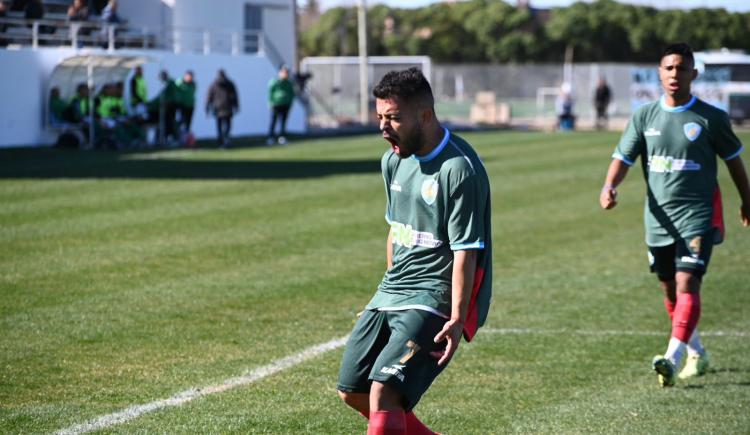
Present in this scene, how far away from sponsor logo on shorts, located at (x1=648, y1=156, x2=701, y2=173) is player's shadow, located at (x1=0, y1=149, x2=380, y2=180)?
1390cm

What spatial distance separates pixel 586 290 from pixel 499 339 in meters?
2.59

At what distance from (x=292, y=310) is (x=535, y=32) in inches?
2862

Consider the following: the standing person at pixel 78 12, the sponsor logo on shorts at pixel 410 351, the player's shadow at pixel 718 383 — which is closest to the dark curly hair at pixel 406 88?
the sponsor logo on shorts at pixel 410 351

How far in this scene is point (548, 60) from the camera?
3142 inches

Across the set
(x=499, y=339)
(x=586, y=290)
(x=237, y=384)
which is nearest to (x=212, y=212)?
(x=586, y=290)

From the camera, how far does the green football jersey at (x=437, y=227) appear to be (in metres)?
5.32

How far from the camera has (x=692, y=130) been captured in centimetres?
839

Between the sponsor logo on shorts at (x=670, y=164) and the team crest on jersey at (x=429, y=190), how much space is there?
11.5 feet

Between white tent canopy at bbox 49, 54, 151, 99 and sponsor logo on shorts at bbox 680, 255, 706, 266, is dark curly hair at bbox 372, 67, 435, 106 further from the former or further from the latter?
white tent canopy at bbox 49, 54, 151, 99

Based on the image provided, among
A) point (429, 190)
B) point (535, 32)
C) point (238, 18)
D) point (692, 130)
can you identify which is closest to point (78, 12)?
point (238, 18)

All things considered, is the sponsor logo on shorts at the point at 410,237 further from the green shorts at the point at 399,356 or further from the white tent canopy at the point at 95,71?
the white tent canopy at the point at 95,71

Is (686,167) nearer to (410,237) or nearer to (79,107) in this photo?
(410,237)

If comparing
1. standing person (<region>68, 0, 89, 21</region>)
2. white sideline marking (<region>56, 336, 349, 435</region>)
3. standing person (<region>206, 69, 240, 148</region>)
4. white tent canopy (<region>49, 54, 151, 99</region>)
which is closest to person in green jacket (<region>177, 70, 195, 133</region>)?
standing person (<region>206, 69, 240, 148</region>)

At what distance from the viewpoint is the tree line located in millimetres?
77812
